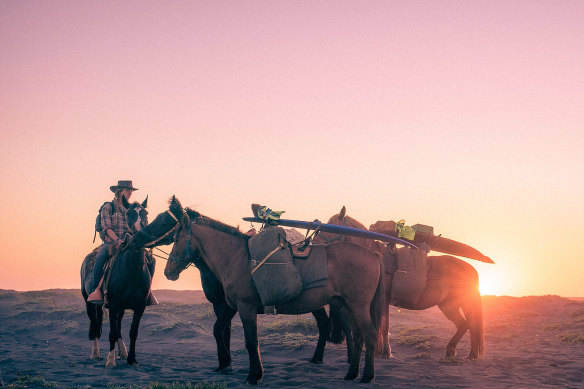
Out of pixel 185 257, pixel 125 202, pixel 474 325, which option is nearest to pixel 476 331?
pixel 474 325

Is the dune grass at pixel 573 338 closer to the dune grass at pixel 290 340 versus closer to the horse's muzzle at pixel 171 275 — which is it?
the dune grass at pixel 290 340

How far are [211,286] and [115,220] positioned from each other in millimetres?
3111

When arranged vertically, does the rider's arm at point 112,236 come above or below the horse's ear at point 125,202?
below

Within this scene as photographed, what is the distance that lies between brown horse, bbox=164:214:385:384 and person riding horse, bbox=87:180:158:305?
2.77m

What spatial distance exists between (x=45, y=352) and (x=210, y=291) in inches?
269

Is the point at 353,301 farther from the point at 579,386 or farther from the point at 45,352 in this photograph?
the point at 45,352

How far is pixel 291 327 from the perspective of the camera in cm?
1702

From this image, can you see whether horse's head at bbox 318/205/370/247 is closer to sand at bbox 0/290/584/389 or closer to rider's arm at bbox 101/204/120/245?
sand at bbox 0/290/584/389

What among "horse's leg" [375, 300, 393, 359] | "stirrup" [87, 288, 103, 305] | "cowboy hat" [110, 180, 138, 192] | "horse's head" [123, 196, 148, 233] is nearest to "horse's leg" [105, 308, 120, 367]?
"stirrup" [87, 288, 103, 305]

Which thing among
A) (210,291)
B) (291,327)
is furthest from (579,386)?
(291,327)

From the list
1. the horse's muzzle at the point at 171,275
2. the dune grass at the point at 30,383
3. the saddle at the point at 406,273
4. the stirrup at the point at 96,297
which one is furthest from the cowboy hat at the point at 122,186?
the saddle at the point at 406,273

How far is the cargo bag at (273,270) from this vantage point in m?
7.69

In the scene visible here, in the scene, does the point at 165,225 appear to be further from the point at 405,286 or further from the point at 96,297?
the point at 405,286

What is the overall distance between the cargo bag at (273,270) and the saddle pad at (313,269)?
0.39 ft
